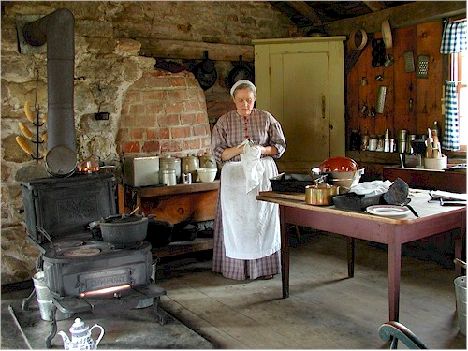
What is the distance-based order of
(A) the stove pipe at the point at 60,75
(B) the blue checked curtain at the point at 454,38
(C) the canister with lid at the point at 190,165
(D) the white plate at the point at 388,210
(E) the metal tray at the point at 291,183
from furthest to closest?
1. (C) the canister with lid at the point at 190,165
2. (B) the blue checked curtain at the point at 454,38
3. (A) the stove pipe at the point at 60,75
4. (E) the metal tray at the point at 291,183
5. (D) the white plate at the point at 388,210

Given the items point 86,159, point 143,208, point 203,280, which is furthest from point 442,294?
point 86,159

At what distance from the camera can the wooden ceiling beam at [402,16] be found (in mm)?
4875

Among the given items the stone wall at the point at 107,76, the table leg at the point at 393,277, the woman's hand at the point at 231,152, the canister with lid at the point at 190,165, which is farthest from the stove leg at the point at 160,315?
the canister with lid at the point at 190,165

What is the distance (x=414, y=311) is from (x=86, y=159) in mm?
2799

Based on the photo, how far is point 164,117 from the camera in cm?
512

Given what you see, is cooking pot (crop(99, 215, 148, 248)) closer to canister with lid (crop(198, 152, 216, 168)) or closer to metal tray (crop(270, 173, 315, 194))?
metal tray (crop(270, 173, 315, 194))

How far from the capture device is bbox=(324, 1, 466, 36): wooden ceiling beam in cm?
488

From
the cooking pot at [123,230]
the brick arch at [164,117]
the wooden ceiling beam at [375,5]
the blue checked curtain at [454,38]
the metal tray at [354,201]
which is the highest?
the wooden ceiling beam at [375,5]

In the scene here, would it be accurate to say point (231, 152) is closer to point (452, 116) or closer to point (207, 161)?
point (207, 161)

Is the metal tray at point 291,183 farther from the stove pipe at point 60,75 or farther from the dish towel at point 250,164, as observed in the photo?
the stove pipe at point 60,75

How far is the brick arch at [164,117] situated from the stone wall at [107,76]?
1 cm

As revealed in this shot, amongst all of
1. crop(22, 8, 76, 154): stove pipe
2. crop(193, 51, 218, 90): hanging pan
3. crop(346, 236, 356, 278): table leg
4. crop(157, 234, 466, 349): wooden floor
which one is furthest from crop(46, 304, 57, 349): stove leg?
crop(193, 51, 218, 90): hanging pan

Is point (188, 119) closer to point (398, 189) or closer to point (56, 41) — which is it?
point (56, 41)

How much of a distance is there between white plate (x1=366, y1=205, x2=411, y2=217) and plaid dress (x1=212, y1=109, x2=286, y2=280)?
135 cm
